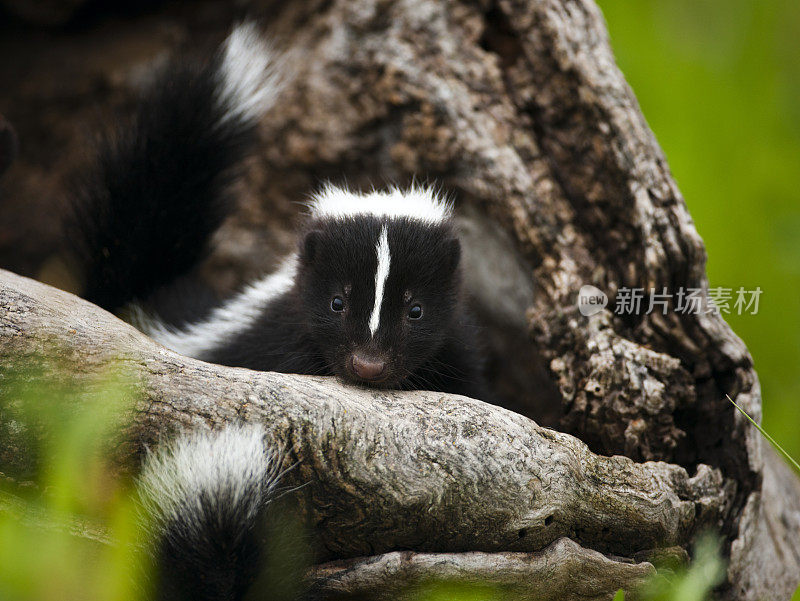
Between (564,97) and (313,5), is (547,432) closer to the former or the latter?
(564,97)

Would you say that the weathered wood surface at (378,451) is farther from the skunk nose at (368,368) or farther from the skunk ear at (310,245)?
the skunk ear at (310,245)

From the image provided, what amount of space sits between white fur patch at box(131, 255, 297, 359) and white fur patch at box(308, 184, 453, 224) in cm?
30

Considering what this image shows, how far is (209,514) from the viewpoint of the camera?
6.58 ft

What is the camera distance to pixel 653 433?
10.2 ft

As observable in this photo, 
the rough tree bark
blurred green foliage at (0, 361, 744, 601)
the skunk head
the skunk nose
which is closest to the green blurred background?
the rough tree bark

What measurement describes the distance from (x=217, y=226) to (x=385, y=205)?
86cm

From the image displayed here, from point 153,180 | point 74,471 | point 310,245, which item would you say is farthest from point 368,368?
point 153,180

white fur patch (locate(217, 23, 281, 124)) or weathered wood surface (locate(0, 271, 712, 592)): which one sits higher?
white fur patch (locate(217, 23, 281, 124))

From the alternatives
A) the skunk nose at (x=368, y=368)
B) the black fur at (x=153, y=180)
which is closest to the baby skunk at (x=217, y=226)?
the black fur at (x=153, y=180)

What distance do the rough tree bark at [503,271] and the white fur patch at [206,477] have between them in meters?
0.14

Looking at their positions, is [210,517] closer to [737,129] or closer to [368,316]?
[368,316]

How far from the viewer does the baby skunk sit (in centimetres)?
313

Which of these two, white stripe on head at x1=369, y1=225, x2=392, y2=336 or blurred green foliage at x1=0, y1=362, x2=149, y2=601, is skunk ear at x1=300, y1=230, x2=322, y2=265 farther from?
blurred green foliage at x1=0, y1=362, x2=149, y2=601

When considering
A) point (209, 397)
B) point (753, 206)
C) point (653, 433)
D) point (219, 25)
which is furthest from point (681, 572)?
point (219, 25)
